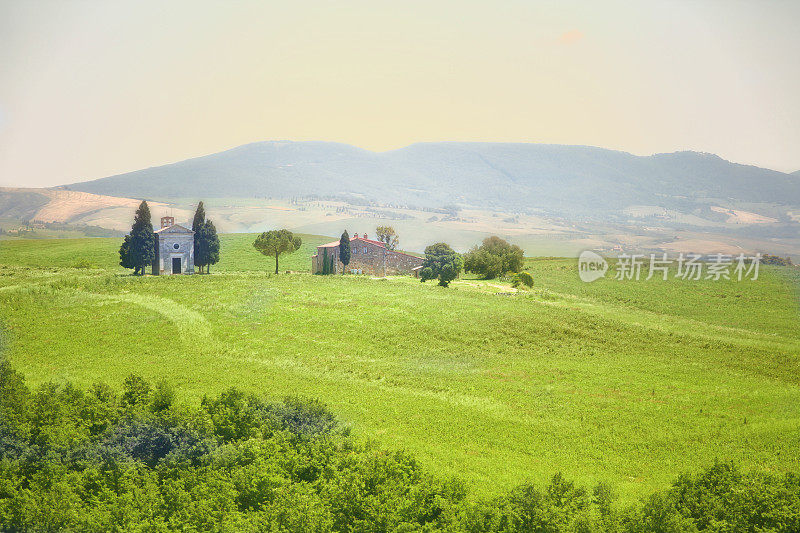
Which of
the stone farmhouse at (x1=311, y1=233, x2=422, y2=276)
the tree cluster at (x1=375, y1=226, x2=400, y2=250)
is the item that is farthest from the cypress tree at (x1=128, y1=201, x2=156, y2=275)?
the tree cluster at (x1=375, y1=226, x2=400, y2=250)

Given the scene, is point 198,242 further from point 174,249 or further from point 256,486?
point 256,486

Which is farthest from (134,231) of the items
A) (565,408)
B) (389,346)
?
(565,408)

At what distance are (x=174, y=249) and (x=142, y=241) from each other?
381 centimetres

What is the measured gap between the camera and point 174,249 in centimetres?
4072

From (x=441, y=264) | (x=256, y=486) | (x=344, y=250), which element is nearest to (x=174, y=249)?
(x=344, y=250)

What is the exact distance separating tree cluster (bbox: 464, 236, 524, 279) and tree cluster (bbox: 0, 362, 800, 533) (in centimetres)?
4182

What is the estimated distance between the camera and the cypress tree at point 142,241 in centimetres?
3678

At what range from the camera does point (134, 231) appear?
36.9m

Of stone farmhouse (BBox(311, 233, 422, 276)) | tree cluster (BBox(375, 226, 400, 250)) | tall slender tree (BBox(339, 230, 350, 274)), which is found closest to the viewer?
tall slender tree (BBox(339, 230, 350, 274))

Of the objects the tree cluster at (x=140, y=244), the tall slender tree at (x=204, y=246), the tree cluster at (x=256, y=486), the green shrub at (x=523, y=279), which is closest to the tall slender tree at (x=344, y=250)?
the tall slender tree at (x=204, y=246)

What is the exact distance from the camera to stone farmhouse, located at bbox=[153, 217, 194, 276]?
132ft

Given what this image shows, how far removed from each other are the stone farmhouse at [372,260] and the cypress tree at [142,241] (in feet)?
58.6

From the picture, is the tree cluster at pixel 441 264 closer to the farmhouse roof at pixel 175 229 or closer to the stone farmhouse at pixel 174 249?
the stone farmhouse at pixel 174 249

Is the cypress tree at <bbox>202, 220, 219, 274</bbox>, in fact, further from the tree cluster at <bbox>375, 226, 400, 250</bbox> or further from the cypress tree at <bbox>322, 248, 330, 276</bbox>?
the tree cluster at <bbox>375, 226, 400, 250</bbox>
